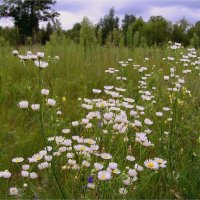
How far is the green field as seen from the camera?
2.02 metres

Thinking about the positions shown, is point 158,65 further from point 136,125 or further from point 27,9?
point 27,9

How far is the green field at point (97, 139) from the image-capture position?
2.02 m

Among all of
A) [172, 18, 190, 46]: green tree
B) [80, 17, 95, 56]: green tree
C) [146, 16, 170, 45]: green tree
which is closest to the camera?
[80, 17, 95, 56]: green tree

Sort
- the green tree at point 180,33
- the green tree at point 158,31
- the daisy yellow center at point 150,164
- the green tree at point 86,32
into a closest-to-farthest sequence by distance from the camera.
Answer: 1. the daisy yellow center at point 150,164
2. the green tree at point 86,32
3. the green tree at point 180,33
4. the green tree at point 158,31

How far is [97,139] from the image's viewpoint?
2244mm

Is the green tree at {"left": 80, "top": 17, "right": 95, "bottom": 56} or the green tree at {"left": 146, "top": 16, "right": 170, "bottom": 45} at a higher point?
the green tree at {"left": 80, "top": 17, "right": 95, "bottom": 56}

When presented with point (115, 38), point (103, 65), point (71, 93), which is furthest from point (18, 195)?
point (115, 38)

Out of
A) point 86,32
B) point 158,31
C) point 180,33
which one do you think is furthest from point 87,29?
point 158,31

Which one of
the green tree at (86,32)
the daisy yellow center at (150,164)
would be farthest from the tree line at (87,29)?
the daisy yellow center at (150,164)

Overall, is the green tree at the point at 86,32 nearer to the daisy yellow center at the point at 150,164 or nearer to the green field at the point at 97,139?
the green field at the point at 97,139

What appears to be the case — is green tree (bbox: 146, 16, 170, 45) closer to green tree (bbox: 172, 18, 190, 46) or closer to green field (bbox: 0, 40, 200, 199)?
green tree (bbox: 172, 18, 190, 46)

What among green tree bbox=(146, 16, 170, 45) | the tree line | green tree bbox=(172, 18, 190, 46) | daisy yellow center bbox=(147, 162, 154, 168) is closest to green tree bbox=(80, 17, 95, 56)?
the tree line

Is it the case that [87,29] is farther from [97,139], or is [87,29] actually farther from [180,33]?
[180,33]

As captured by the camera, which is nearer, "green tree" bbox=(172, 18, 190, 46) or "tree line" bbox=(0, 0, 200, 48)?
"tree line" bbox=(0, 0, 200, 48)
